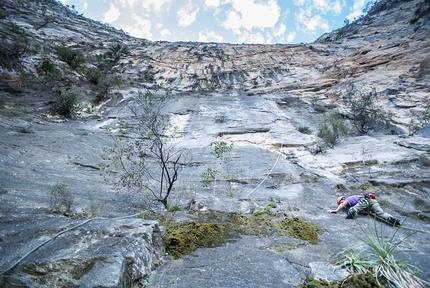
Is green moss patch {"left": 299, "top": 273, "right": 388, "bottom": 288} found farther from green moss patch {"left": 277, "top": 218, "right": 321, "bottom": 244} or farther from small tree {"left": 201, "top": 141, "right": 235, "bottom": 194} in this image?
small tree {"left": 201, "top": 141, "right": 235, "bottom": 194}

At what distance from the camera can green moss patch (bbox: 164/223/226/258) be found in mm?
3480

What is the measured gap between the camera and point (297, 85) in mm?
17266

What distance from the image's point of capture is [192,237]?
148 inches

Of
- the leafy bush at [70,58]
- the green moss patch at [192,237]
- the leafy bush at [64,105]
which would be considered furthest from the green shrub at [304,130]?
the leafy bush at [70,58]

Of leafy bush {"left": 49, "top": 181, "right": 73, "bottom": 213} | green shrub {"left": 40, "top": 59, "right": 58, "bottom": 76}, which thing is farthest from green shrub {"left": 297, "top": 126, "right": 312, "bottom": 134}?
green shrub {"left": 40, "top": 59, "right": 58, "bottom": 76}

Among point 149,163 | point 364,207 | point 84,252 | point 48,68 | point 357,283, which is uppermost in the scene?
point 48,68

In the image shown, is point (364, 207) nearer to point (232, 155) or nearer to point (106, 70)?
point (232, 155)

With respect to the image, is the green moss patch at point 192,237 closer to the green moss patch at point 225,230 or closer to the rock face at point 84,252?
the green moss patch at point 225,230

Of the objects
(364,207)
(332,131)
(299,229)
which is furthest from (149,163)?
(332,131)

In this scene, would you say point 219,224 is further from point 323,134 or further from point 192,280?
point 323,134

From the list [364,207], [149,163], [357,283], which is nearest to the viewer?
[357,283]

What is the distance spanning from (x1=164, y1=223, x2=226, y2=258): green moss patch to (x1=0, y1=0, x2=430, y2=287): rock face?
0.19m

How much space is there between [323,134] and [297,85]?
319 inches

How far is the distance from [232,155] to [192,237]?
4.93m
